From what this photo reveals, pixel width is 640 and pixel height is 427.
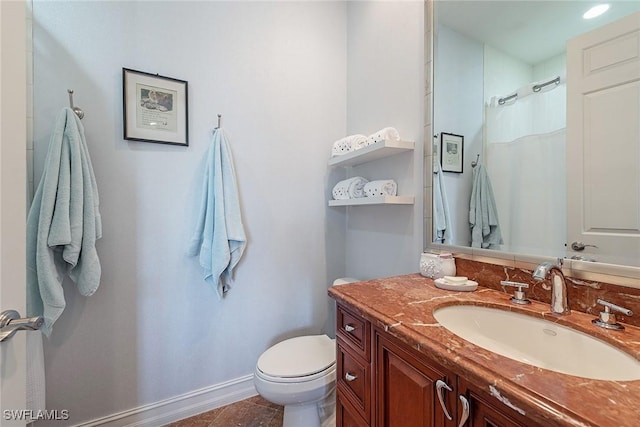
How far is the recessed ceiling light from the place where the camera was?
850mm

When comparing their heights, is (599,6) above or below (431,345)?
above

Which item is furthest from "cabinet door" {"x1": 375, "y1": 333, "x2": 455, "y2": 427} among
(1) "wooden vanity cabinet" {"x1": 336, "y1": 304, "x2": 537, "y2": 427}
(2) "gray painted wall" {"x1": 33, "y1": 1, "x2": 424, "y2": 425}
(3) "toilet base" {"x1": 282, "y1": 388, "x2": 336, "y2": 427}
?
(2) "gray painted wall" {"x1": 33, "y1": 1, "x2": 424, "y2": 425}

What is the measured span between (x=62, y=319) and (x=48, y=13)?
4.81 ft

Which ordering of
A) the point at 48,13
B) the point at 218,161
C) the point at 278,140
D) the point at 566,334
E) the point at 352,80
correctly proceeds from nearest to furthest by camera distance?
1. the point at 566,334
2. the point at 48,13
3. the point at 218,161
4. the point at 278,140
5. the point at 352,80

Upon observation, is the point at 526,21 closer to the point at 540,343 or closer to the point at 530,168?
the point at 530,168

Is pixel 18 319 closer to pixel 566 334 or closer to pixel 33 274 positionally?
pixel 33 274

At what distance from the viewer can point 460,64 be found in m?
1.30

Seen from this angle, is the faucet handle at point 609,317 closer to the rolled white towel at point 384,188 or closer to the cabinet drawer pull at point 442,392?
the cabinet drawer pull at point 442,392

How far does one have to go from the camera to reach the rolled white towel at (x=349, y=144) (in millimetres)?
1676

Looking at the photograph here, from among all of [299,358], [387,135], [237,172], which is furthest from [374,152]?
[299,358]

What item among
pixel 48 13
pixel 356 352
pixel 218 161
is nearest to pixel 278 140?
pixel 218 161

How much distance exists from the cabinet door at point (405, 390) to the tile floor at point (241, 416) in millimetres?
1032

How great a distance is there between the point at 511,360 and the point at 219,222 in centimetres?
138

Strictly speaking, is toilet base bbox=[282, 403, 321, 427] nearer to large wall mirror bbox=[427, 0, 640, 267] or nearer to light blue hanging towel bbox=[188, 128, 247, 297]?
light blue hanging towel bbox=[188, 128, 247, 297]
